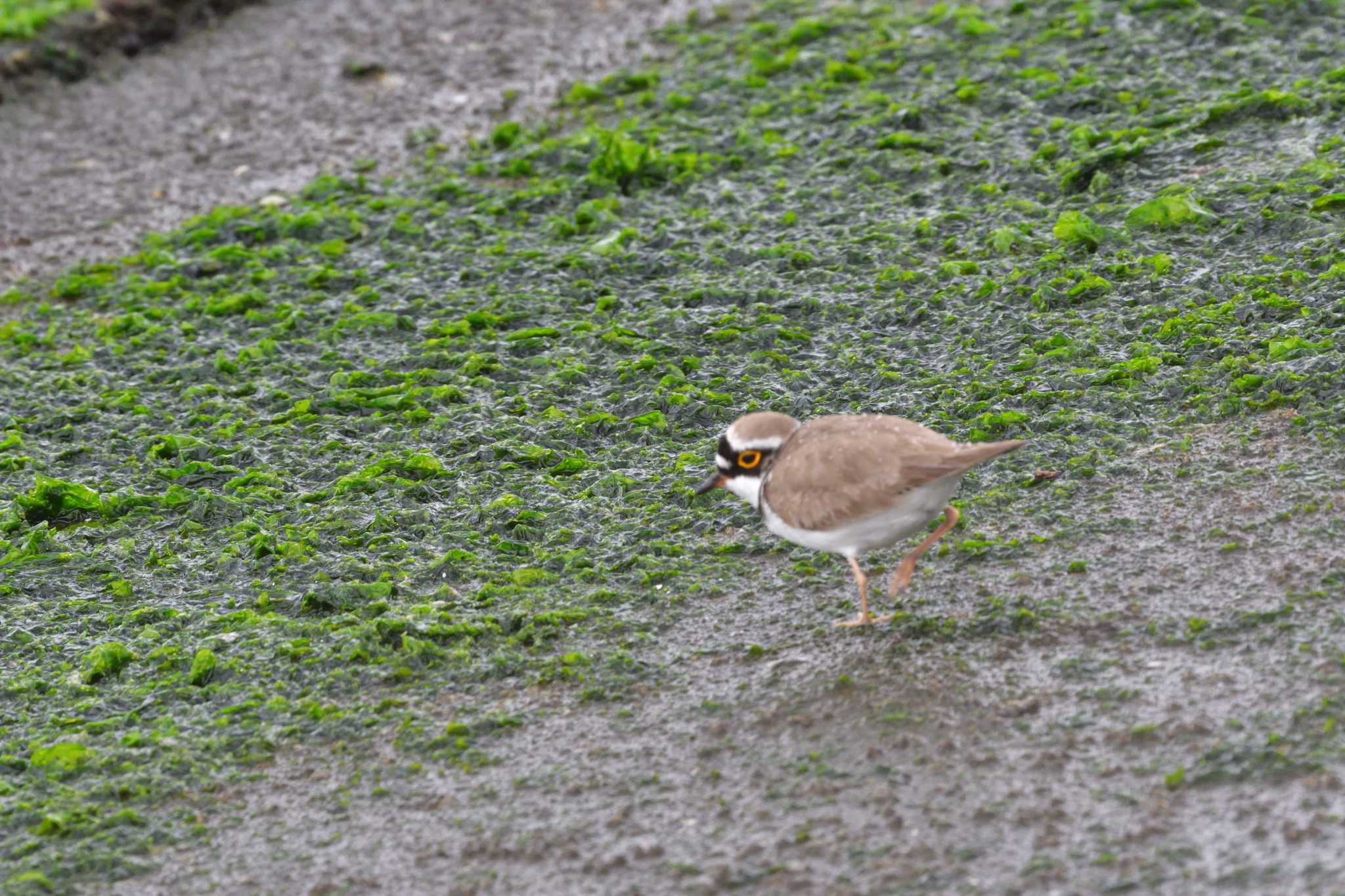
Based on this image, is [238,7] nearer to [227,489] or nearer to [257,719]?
[227,489]

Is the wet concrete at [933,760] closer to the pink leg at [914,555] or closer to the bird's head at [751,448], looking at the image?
the pink leg at [914,555]

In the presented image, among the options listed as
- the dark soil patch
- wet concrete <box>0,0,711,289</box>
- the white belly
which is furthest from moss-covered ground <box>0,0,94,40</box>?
the white belly

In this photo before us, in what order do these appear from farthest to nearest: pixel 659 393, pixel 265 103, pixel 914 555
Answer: pixel 265 103 → pixel 659 393 → pixel 914 555

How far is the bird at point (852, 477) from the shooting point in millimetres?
4953

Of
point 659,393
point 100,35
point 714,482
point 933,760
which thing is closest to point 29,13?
point 100,35

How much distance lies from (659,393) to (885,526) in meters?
2.06

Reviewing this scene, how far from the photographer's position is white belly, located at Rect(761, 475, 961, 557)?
4.96 metres

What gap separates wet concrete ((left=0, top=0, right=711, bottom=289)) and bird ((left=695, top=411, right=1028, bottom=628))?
502 centimetres

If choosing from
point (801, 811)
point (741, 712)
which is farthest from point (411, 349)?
point (801, 811)

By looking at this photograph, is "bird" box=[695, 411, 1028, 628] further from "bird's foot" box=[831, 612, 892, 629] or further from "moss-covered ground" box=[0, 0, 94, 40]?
"moss-covered ground" box=[0, 0, 94, 40]

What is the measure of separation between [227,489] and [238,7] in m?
6.93

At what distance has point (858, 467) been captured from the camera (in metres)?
5.03

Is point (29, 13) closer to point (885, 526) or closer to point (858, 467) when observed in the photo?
point (858, 467)

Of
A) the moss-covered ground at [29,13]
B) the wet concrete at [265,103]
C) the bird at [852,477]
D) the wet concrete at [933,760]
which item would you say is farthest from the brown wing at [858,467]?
the moss-covered ground at [29,13]
